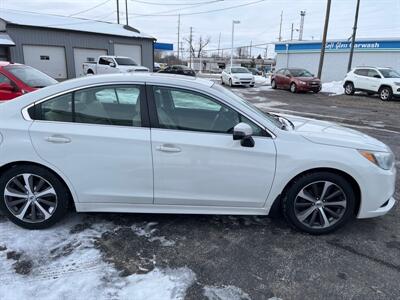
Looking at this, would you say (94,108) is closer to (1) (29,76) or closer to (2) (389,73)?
(1) (29,76)

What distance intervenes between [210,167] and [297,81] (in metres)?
20.2

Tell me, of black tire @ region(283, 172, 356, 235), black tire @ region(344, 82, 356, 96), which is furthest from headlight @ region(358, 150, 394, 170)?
black tire @ region(344, 82, 356, 96)

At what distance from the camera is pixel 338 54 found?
32844 millimetres

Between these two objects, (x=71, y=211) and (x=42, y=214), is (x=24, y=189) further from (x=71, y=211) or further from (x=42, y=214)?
(x=71, y=211)

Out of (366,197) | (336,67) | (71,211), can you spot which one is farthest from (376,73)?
(71,211)

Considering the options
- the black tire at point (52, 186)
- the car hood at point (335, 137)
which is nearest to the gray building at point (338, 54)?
the car hood at point (335, 137)

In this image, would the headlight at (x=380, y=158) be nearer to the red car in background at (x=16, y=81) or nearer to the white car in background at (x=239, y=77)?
the red car in background at (x=16, y=81)

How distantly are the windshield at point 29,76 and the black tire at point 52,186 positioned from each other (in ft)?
15.0

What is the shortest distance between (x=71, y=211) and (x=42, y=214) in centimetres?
49

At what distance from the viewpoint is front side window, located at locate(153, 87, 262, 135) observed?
3.24 m

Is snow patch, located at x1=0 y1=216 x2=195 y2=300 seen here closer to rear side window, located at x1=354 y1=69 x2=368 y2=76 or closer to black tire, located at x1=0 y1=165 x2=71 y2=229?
black tire, located at x1=0 y1=165 x2=71 y2=229

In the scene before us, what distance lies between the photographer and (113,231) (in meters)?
3.43

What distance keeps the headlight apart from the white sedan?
11mm

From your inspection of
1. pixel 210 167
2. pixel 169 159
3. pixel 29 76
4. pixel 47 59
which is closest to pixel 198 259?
pixel 210 167
